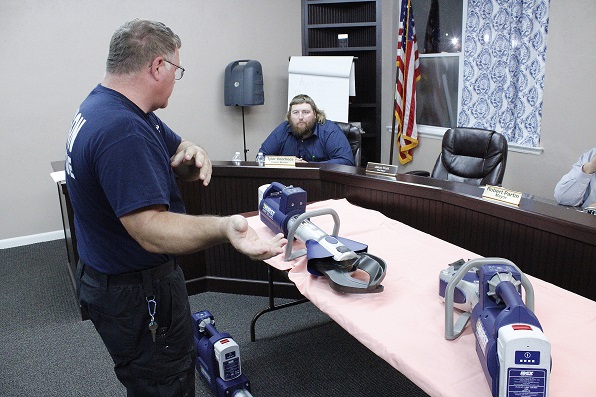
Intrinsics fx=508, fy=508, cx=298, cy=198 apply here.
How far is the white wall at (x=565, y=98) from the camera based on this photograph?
3.27 m

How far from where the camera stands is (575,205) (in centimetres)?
282

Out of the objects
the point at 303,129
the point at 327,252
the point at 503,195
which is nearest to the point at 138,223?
the point at 327,252

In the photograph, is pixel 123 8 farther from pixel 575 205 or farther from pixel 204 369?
pixel 575 205

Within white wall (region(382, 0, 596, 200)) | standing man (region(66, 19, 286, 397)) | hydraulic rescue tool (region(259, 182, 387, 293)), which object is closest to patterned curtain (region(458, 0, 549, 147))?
white wall (region(382, 0, 596, 200))

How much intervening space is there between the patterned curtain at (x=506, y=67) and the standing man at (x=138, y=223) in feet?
9.97

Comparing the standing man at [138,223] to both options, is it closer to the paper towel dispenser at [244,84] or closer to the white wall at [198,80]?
the white wall at [198,80]

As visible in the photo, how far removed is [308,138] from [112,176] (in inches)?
100

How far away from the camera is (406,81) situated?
Answer: 4.70 metres

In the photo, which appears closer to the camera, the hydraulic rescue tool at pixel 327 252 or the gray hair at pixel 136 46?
the gray hair at pixel 136 46

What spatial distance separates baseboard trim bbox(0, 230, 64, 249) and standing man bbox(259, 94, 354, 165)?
6.79 ft

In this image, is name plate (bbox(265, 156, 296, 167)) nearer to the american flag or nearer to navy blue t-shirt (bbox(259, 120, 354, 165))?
navy blue t-shirt (bbox(259, 120, 354, 165))

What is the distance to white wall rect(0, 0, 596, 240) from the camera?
342cm

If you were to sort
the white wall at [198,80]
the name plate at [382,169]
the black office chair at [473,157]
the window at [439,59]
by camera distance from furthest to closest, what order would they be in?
the window at [439,59] → the white wall at [198,80] → the black office chair at [473,157] → the name plate at [382,169]

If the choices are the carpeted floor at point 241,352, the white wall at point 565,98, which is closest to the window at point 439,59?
the white wall at point 565,98
